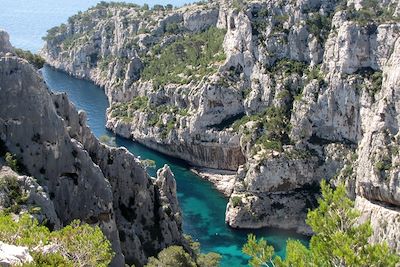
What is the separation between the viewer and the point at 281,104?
83.9 metres

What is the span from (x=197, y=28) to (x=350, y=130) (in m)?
51.8

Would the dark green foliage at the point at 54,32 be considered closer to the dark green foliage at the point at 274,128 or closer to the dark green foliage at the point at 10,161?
the dark green foliage at the point at 274,128

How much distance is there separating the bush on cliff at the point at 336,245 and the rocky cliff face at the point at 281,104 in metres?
40.0

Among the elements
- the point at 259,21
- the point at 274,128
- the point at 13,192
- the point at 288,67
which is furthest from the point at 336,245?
the point at 259,21

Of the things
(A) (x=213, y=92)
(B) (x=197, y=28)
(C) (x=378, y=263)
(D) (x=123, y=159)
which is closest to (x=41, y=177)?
(D) (x=123, y=159)

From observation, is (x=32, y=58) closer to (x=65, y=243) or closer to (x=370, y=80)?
(x=65, y=243)

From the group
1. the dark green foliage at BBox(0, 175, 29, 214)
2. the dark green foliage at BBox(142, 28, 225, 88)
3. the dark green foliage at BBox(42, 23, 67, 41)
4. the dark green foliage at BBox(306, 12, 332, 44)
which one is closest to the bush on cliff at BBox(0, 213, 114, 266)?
the dark green foliage at BBox(0, 175, 29, 214)

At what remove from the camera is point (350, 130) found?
7750cm

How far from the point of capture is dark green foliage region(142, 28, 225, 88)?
10294cm

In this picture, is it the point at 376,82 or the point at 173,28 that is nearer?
the point at 376,82

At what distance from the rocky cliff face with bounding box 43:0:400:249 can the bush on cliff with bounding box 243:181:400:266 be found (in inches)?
1575

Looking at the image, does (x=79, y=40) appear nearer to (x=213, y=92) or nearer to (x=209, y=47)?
(x=209, y=47)

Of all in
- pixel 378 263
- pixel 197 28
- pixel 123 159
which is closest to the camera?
pixel 378 263

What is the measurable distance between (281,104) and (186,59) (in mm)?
31986
